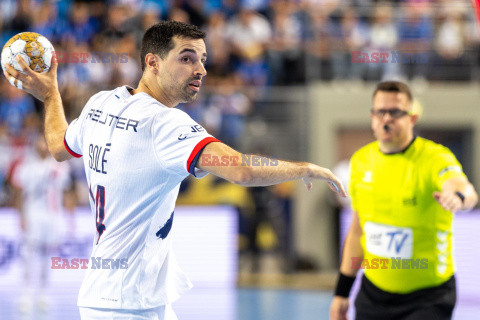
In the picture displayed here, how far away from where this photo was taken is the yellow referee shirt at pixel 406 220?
4.82m

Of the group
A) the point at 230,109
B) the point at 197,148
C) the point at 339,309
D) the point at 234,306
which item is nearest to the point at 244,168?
the point at 197,148

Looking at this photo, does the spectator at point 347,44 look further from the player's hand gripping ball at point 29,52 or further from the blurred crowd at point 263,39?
the player's hand gripping ball at point 29,52

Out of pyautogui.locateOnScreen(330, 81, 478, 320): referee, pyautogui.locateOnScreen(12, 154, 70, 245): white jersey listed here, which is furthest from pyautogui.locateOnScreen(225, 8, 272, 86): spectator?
pyautogui.locateOnScreen(330, 81, 478, 320): referee

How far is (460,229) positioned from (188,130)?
32.6 feet

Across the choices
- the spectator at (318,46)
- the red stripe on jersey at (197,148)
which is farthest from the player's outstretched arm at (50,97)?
the spectator at (318,46)

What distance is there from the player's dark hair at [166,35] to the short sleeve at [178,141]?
414mm

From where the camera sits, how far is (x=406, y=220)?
4.91m

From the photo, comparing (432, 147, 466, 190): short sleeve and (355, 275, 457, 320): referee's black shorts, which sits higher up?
(432, 147, 466, 190): short sleeve

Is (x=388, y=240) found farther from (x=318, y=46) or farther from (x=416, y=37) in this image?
(x=416, y=37)

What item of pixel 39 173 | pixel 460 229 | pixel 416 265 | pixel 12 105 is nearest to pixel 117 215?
pixel 416 265

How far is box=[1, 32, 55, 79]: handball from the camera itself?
404 cm

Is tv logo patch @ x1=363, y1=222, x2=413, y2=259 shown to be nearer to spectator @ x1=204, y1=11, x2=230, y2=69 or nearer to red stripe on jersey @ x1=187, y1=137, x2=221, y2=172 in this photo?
red stripe on jersey @ x1=187, y1=137, x2=221, y2=172

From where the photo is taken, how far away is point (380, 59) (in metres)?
14.4

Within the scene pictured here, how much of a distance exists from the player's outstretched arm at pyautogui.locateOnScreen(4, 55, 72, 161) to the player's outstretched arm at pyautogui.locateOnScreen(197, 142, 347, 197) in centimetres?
127
